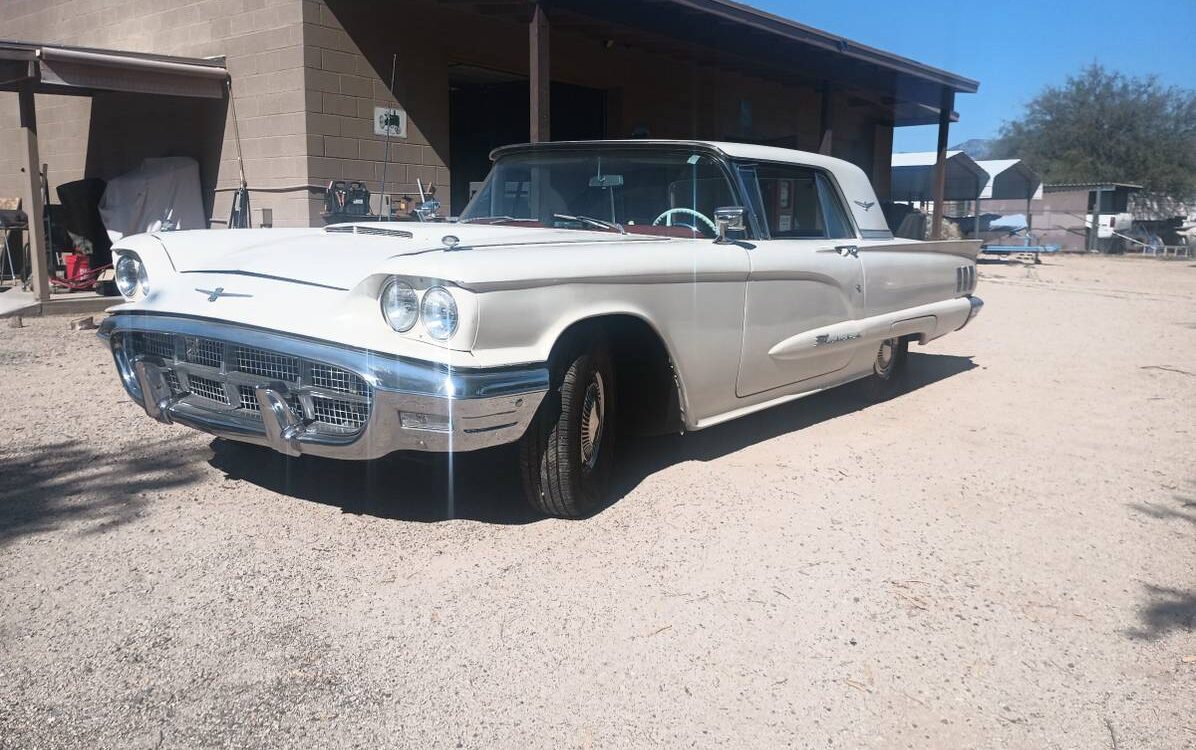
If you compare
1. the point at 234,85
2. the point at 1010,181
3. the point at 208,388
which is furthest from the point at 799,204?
the point at 1010,181

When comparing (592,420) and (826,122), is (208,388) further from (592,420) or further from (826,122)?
(826,122)

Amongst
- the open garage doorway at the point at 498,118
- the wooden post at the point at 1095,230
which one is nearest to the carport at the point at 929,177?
the wooden post at the point at 1095,230

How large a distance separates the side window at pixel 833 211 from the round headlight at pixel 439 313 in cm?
277

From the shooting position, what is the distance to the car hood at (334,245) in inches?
133

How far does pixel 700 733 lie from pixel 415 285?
1.61m

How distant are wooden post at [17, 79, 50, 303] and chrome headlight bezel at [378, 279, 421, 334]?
23.7 feet

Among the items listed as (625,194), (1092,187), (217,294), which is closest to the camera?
(217,294)

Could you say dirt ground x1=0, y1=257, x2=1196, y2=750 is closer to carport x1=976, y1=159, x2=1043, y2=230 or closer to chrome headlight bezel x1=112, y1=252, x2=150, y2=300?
chrome headlight bezel x1=112, y1=252, x2=150, y2=300

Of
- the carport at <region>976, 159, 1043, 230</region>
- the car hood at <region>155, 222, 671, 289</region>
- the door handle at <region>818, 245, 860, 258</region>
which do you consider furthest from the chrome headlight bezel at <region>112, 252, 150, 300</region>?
the carport at <region>976, 159, 1043, 230</region>

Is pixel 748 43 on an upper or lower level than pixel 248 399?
upper

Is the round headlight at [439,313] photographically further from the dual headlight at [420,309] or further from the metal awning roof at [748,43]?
the metal awning roof at [748,43]

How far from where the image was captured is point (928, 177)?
26.9 m

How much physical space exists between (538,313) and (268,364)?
0.94 metres

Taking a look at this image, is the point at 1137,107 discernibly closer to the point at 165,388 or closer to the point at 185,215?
the point at 185,215
